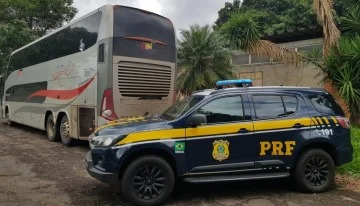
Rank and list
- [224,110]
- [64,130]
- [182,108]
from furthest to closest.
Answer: [64,130] → [182,108] → [224,110]

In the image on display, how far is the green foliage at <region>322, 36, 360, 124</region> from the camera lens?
33.2 feet

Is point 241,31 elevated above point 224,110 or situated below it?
above

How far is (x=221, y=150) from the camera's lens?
5.70 metres

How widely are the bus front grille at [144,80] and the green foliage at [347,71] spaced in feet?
15.4

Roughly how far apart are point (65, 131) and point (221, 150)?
265 inches

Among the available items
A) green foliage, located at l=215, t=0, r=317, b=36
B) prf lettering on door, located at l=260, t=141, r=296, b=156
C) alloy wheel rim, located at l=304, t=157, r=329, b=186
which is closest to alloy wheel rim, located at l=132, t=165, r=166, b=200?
prf lettering on door, located at l=260, t=141, r=296, b=156

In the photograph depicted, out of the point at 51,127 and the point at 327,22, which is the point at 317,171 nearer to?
the point at 327,22

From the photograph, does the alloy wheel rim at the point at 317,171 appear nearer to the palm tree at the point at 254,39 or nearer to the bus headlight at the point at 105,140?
the bus headlight at the point at 105,140

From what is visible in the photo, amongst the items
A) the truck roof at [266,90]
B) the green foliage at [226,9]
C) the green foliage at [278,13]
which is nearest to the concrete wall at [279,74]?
the green foliage at [278,13]

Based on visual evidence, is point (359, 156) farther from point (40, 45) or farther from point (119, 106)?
point (40, 45)

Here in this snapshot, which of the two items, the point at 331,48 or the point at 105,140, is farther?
the point at 331,48

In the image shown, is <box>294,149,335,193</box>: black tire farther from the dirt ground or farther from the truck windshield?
the truck windshield

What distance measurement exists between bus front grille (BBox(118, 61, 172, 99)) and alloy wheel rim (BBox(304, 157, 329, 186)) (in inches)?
184

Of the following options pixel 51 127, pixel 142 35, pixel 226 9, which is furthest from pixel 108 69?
pixel 226 9
